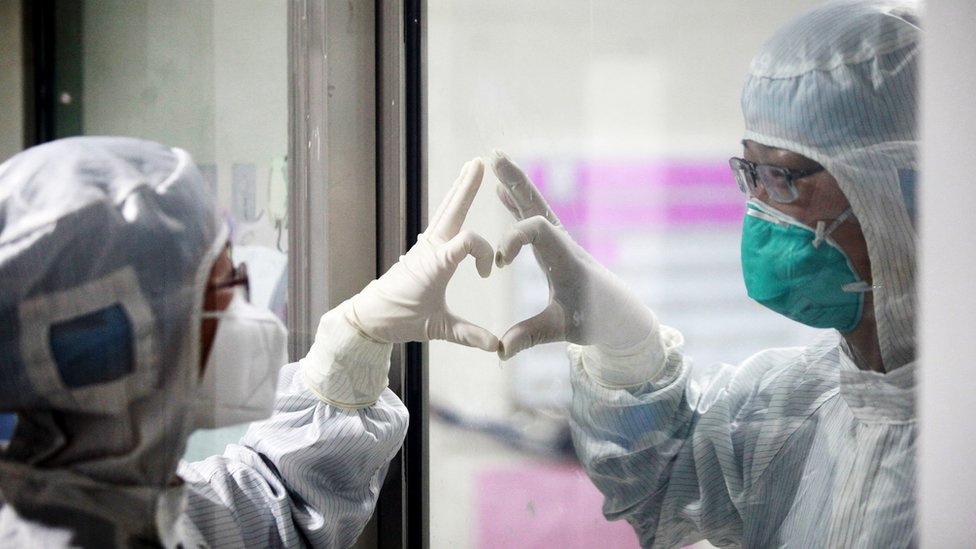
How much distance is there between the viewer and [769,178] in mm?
1000

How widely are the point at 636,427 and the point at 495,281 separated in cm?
32

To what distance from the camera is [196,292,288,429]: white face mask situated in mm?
946

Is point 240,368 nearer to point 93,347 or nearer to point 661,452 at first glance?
point 93,347

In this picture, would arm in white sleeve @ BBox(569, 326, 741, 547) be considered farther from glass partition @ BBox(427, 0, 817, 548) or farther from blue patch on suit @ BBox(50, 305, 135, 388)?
blue patch on suit @ BBox(50, 305, 135, 388)

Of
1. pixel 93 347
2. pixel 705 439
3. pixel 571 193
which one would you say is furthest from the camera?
pixel 571 193

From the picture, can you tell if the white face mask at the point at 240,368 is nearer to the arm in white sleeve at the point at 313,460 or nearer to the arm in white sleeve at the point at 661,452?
the arm in white sleeve at the point at 313,460

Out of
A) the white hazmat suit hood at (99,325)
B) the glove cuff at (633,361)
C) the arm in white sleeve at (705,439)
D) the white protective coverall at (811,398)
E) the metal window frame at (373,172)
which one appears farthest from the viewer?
the metal window frame at (373,172)

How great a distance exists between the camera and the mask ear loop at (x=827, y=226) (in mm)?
935

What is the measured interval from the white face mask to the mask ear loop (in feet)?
2.07

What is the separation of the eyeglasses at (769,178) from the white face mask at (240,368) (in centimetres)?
59

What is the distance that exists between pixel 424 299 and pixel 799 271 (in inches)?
18.4

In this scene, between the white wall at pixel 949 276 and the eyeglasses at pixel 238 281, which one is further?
the eyeglasses at pixel 238 281

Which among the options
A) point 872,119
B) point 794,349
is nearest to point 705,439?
point 794,349

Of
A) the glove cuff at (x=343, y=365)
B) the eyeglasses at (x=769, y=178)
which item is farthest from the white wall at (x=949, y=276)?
the glove cuff at (x=343, y=365)
